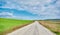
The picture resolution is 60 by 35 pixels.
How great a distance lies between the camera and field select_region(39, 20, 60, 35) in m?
2.63

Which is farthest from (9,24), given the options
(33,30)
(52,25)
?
(52,25)

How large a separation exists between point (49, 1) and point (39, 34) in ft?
1.71

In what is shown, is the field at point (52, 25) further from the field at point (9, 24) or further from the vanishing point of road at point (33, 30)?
the field at point (9, 24)

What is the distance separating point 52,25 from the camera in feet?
8.68

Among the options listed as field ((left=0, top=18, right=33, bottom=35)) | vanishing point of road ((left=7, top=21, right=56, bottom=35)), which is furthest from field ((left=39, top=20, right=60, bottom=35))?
field ((left=0, top=18, right=33, bottom=35))

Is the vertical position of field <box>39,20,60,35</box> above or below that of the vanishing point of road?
above

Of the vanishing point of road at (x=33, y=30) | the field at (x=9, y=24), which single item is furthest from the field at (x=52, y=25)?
the field at (x=9, y=24)

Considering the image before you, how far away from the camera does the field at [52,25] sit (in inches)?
104

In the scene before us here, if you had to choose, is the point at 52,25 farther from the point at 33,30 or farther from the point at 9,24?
the point at 9,24

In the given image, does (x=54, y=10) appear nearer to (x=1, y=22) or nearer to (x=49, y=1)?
(x=49, y=1)

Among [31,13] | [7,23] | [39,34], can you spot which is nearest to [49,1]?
[31,13]

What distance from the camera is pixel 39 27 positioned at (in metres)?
2.63

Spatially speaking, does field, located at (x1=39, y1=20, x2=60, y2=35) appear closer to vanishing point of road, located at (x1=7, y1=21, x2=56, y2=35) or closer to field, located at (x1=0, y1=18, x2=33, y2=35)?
vanishing point of road, located at (x1=7, y1=21, x2=56, y2=35)

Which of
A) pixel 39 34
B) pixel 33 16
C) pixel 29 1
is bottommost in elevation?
pixel 39 34
